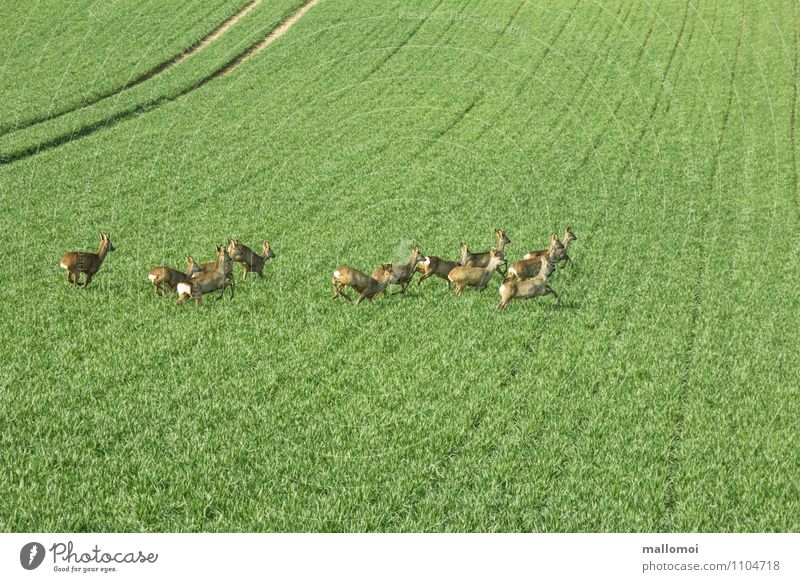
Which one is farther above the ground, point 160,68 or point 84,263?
point 84,263

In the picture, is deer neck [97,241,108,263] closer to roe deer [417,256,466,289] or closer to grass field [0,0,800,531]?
grass field [0,0,800,531]

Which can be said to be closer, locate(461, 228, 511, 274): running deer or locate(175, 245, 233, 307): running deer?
locate(175, 245, 233, 307): running deer

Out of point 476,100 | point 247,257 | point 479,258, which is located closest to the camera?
point 247,257

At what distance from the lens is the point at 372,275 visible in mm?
17781

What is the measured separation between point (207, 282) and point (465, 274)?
19.3 ft

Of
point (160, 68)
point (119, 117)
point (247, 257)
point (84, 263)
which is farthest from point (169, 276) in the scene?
→ point (160, 68)

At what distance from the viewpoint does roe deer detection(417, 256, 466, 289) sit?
1790 cm

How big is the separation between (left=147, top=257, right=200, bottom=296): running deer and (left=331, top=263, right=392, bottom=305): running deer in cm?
316

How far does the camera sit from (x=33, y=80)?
4472cm

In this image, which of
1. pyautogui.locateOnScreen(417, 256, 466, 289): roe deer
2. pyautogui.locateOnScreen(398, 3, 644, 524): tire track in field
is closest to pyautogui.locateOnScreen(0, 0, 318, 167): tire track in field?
pyautogui.locateOnScreen(417, 256, 466, 289): roe deer

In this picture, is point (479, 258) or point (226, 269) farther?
point (479, 258)

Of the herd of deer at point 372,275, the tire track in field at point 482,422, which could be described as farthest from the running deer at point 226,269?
the tire track in field at point 482,422
